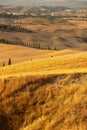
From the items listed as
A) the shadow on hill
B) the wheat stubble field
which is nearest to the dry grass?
the wheat stubble field

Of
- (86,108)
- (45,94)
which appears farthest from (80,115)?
(45,94)

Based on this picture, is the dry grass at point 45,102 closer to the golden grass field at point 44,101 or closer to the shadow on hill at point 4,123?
the golden grass field at point 44,101

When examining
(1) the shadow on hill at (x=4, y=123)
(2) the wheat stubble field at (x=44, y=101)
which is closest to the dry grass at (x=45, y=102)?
(2) the wheat stubble field at (x=44, y=101)

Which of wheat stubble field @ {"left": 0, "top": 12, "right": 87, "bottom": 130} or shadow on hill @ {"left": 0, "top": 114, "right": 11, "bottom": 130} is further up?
wheat stubble field @ {"left": 0, "top": 12, "right": 87, "bottom": 130}

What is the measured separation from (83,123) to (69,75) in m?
4.48

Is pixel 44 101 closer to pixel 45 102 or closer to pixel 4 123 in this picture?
pixel 45 102

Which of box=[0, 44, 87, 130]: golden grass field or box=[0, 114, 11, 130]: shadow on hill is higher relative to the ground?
box=[0, 44, 87, 130]: golden grass field

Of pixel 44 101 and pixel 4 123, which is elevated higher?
pixel 44 101

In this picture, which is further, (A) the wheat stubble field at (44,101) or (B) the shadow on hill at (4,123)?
(B) the shadow on hill at (4,123)

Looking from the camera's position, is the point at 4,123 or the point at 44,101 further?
the point at 44,101

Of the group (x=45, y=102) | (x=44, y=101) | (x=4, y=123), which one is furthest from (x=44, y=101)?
(x=4, y=123)

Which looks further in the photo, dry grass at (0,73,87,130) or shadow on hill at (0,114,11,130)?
shadow on hill at (0,114,11,130)

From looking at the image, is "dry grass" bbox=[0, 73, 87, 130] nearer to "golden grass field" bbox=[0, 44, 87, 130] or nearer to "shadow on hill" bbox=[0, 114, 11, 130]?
"golden grass field" bbox=[0, 44, 87, 130]

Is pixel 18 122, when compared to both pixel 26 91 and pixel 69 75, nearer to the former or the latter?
pixel 26 91
